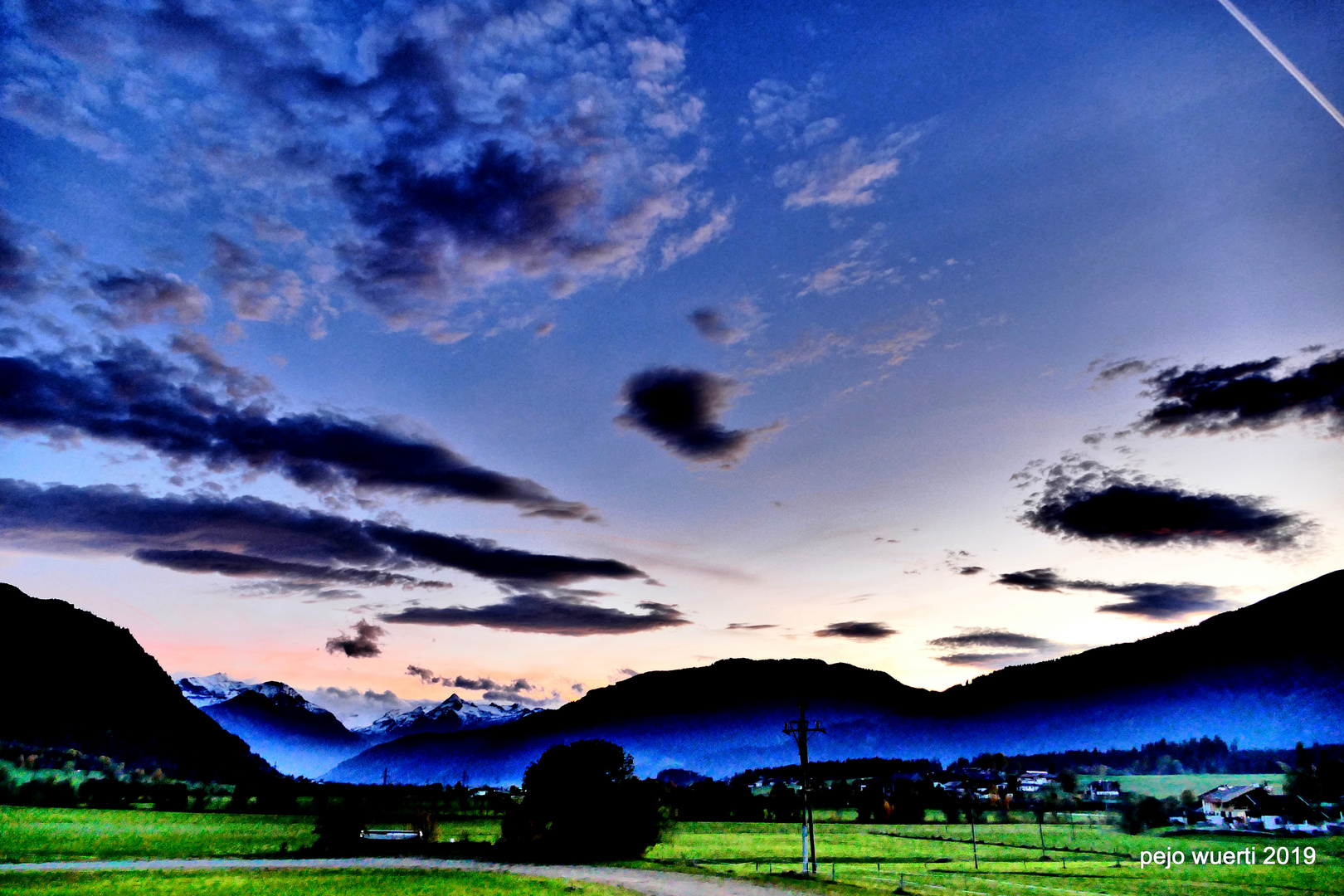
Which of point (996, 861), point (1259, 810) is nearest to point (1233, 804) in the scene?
point (1259, 810)

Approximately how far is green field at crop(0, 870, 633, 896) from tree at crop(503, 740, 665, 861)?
1697 centimetres

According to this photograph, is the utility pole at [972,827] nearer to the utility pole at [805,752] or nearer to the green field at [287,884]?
the utility pole at [805,752]

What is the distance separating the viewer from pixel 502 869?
207ft

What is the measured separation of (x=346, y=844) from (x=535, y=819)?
2143cm

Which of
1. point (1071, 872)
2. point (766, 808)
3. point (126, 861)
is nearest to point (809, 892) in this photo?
point (1071, 872)

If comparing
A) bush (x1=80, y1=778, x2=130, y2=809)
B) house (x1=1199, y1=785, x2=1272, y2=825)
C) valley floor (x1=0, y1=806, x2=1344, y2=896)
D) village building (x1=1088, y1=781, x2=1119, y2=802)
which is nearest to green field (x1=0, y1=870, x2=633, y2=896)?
valley floor (x1=0, y1=806, x2=1344, y2=896)

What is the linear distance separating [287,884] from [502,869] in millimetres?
18556

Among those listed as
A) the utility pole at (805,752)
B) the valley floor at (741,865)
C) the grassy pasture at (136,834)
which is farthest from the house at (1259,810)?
the grassy pasture at (136,834)

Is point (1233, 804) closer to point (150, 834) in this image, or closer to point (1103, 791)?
point (1103, 791)

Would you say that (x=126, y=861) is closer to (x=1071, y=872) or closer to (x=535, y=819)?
(x=535, y=819)

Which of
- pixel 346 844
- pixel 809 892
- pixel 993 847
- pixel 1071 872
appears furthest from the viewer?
pixel 993 847

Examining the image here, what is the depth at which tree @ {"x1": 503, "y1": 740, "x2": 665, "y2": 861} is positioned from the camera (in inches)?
2869

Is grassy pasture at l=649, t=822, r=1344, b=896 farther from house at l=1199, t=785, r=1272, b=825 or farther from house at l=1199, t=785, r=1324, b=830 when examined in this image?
house at l=1199, t=785, r=1272, b=825

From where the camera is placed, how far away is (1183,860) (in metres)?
74.0
